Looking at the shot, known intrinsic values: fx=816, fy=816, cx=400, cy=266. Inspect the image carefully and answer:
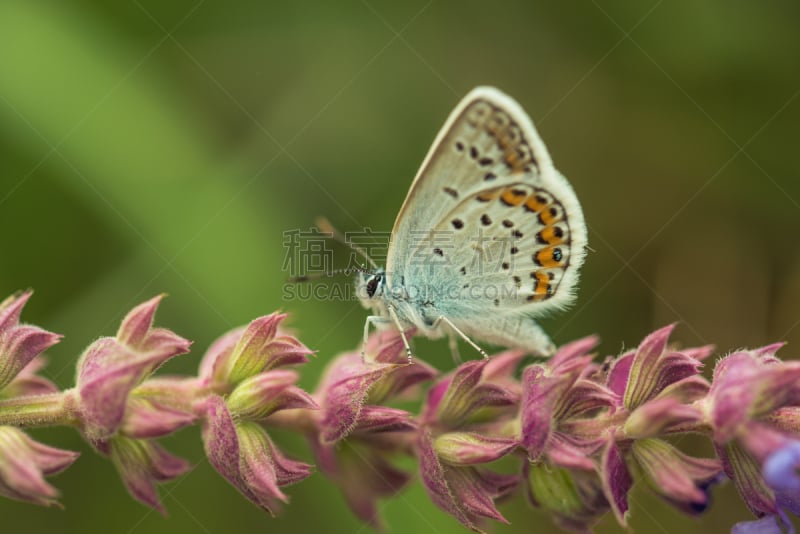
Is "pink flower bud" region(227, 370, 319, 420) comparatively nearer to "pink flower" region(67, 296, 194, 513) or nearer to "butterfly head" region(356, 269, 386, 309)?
"pink flower" region(67, 296, 194, 513)

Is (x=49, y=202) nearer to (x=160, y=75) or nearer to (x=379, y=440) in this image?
(x=160, y=75)

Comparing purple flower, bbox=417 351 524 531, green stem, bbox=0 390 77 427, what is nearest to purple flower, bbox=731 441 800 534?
purple flower, bbox=417 351 524 531

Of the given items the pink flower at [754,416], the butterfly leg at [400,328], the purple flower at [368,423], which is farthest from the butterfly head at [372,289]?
the pink flower at [754,416]

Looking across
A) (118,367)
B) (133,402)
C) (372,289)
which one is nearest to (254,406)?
(133,402)

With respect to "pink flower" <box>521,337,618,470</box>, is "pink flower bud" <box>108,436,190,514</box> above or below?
below

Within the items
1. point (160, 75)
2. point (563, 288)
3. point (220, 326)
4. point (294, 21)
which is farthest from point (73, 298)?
point (563, 288)

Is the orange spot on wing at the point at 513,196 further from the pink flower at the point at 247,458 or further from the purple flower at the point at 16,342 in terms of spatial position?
the purple flower at the point at 16,342
